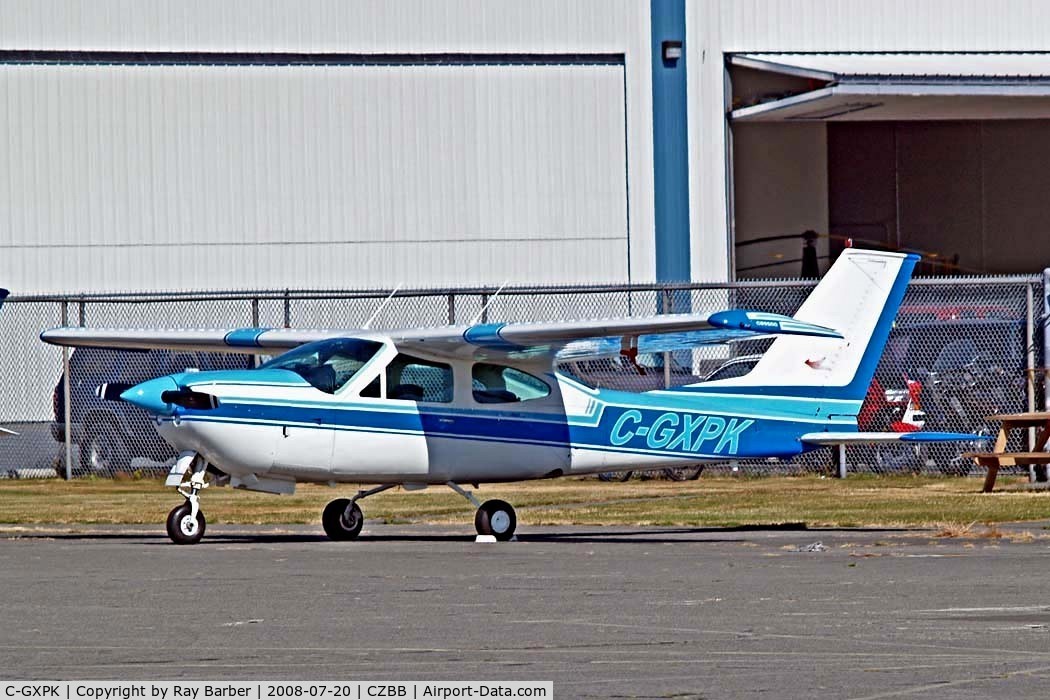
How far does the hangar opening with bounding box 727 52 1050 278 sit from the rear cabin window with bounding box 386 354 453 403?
14.1m

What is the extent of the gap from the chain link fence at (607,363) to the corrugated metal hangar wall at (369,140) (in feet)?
6.32

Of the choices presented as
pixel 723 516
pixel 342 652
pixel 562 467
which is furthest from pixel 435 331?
pixel 342 652

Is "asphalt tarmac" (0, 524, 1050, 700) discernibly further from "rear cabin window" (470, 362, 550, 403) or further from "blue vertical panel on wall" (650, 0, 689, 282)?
"blue vertical panel on wall" (650, 0, 689, 282)

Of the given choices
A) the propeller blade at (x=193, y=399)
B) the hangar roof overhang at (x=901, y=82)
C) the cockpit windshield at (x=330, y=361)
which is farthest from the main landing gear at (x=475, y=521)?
the hangar roof overhang at (x=901, y=82)

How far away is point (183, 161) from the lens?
28.0 metres

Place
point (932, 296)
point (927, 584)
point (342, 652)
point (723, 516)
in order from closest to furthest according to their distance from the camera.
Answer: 1. point (342, 652)
2. point (927, 584)
3. point (723, 516)
4. point (932, 296)

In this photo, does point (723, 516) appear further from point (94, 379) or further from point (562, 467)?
point (94, 379)

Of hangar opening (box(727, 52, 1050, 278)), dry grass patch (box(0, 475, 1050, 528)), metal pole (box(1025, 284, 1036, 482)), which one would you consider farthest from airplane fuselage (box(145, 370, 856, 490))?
hangar opening (box(727, 52, 1050, 278))

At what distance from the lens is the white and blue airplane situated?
14.1m

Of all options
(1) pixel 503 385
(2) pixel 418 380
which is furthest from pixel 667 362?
(2) pixel 418 380

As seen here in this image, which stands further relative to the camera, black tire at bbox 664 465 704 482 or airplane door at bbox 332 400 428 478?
black tire at bbox 664 465 704 482

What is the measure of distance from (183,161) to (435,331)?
1428 centimetres
